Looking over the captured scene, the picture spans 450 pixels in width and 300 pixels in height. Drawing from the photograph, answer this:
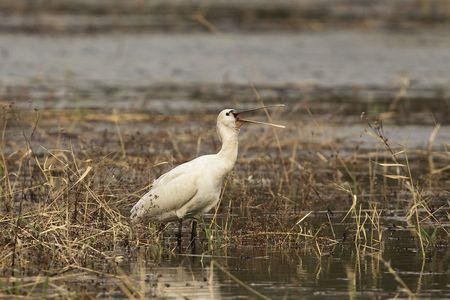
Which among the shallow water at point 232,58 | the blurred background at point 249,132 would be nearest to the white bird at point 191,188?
the blurred background at point 249,132

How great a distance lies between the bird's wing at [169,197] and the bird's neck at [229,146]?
0.30 metres

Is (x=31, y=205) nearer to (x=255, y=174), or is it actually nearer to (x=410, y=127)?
(x=255, y=174)

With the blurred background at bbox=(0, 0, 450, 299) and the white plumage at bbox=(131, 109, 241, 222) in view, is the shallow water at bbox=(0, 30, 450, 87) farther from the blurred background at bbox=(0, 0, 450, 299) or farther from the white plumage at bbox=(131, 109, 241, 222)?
the white plumage at bbox=(131, 109, 241, 222)

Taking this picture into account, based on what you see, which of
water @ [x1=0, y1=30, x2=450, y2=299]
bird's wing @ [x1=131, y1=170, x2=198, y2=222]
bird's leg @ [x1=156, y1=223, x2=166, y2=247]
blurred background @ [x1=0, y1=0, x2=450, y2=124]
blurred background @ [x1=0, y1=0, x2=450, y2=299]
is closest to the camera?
water @ [x1=0, y1=30, x2=450, y2=299]

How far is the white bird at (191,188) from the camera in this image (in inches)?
415

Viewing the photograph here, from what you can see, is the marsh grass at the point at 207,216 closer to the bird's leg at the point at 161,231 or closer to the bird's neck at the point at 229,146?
the bird's leg at the point at 161,231

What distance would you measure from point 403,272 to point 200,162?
7.03ft

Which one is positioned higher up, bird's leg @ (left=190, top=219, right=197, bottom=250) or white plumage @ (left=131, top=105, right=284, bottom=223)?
white plumage @ (left=131, top=105, right=284, bottom=223)

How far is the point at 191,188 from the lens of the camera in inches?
415

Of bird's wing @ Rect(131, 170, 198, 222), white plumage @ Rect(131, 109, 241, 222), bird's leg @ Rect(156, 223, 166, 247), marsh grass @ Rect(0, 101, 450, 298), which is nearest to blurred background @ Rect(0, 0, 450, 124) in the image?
marsh grass @ Rect(0, 101, 450, 298)

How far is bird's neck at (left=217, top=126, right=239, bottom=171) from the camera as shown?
35.1 ft

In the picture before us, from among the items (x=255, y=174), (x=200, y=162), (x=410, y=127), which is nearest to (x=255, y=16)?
(x=410, y=127)

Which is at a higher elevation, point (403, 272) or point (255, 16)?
point (255, 16)

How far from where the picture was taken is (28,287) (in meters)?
8.73
